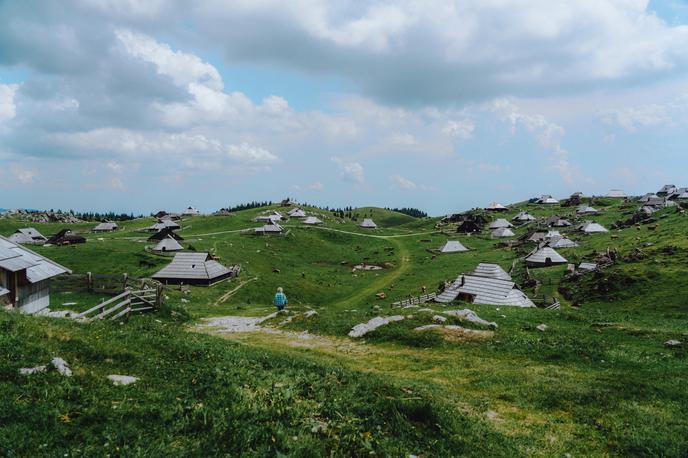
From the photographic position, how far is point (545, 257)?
235 feet

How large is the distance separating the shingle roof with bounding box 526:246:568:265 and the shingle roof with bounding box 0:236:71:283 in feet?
221

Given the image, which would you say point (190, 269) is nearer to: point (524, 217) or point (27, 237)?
point (27, 237)

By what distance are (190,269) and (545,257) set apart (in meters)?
57.7

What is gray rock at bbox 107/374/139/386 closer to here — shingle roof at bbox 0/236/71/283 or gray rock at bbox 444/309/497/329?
shingle roof at bbox 0/236/71/283

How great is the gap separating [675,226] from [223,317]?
7937 centimetres

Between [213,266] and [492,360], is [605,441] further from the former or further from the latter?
[213,266]

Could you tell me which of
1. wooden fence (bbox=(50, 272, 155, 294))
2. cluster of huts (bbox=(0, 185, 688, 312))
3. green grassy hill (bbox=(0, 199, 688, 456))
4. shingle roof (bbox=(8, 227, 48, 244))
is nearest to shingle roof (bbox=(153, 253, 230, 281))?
cluster of huts (bbox=(0, 185, 688, 312))

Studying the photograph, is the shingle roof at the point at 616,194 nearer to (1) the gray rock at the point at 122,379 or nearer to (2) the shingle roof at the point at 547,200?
(2) the shingle roof at the point at 547,200

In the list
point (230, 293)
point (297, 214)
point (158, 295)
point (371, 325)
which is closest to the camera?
point (371, 325)

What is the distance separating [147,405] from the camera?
10.2 metres

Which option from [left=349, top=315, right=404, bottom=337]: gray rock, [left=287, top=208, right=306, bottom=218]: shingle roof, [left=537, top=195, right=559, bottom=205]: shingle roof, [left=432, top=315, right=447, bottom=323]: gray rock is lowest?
[left=349, top=315, right=404, bottom=337]: gray rock

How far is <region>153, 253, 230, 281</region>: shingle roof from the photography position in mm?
59469

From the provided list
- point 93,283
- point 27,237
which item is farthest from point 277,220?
point 93,283

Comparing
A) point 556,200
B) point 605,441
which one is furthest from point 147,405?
point 556,200
